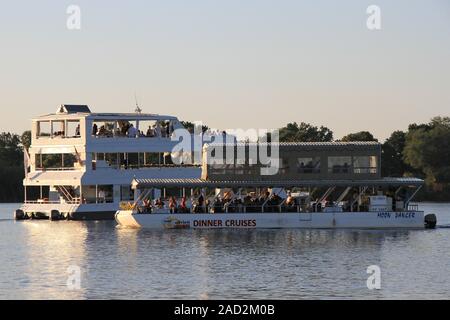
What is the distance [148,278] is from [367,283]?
10572 mm

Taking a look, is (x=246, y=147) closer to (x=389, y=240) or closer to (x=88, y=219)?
(x=389, y=240)

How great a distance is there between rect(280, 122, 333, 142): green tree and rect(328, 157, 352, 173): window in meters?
86.9

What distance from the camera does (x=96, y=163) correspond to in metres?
123

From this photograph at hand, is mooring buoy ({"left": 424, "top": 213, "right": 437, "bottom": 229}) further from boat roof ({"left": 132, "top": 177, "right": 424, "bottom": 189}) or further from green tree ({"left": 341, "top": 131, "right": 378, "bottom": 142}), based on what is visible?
green tree ({"left": 341, "top": 131, "right": 378, "bottom": 142})

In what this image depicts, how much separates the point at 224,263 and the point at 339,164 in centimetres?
2687

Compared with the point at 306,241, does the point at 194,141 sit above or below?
above

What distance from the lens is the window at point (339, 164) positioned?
98562 millimetres

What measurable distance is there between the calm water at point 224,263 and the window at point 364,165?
211 inches

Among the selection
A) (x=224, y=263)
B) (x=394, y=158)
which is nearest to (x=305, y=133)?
(x=394, y=158)

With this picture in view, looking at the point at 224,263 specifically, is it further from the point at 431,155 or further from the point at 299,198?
the point at 431,155

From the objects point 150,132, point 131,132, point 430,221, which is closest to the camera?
point 430,221

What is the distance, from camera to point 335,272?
225 ft
